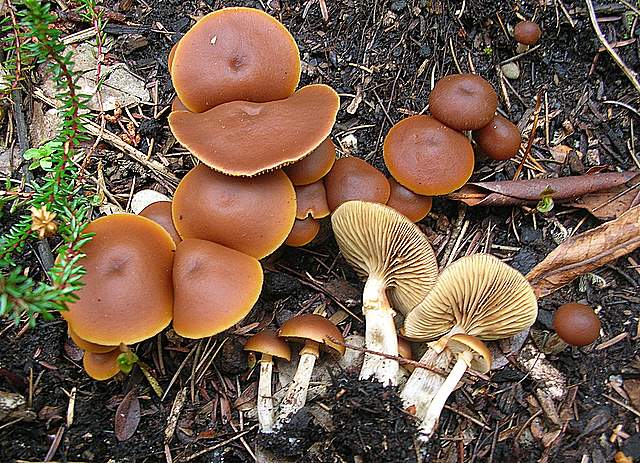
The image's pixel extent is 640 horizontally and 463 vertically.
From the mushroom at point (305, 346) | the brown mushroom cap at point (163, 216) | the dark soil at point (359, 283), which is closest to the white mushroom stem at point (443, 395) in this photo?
the dark soil at point (359, 283)

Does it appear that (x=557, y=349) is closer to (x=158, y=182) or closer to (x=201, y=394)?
(x=201, y=394)

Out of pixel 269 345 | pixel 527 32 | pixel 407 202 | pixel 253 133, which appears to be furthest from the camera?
Result: pixel 527 32

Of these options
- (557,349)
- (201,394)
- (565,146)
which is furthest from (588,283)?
(201,394)

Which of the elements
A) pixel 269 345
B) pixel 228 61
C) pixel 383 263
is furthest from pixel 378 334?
pixel 228 61

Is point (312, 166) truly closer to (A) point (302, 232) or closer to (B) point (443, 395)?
(A) point (302, 232)

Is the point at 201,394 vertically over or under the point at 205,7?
under

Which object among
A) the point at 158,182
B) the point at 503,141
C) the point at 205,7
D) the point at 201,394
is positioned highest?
the point at 205,7

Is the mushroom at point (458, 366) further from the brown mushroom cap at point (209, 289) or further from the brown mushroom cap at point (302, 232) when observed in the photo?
the brown mushroom cap at point (209, 289)
